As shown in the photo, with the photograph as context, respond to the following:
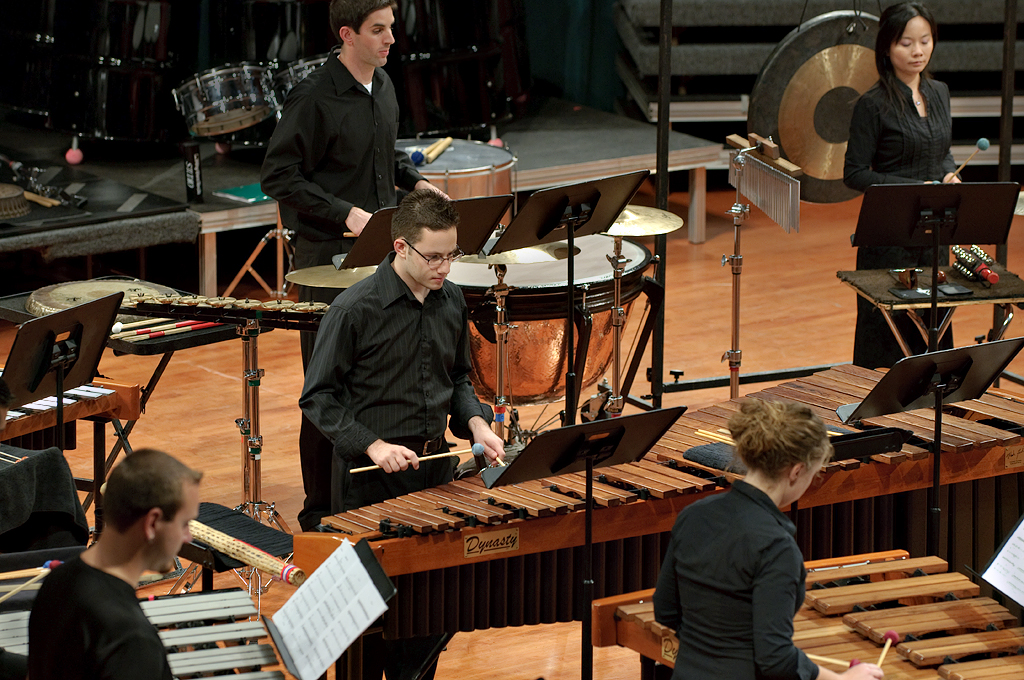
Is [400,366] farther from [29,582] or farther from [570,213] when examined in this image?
[29,582]

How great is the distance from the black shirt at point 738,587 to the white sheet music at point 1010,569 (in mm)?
641

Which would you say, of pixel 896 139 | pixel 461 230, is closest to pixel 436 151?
pixel 896 139

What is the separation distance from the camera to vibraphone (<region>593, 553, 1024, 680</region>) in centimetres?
311

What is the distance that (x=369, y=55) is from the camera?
489 centimetres

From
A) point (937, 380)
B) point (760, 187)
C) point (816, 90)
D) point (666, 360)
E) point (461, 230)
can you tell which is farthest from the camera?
point (666, 360)

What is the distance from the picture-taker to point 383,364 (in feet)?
12.5

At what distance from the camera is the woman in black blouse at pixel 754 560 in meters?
2.76

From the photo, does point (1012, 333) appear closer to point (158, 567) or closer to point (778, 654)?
point (778, 654)

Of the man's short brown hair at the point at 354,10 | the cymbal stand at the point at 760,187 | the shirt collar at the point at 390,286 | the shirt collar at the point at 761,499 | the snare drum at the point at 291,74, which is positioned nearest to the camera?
the shirt collar at the point at 761,499

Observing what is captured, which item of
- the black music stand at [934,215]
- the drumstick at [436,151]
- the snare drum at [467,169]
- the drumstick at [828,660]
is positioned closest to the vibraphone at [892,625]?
the drumstick at [828,660]

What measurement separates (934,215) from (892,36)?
1.02m

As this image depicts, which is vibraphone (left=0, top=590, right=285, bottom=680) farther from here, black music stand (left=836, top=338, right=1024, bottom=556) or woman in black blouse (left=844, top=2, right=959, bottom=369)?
woman in black blouse (left=844, top=2, right=959, bottom=369)

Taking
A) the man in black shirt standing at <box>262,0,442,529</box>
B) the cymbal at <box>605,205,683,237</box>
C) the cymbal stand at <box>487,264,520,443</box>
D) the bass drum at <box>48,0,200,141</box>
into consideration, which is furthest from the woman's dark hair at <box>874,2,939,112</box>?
the bass drum at <box>48,0,200,141</box>

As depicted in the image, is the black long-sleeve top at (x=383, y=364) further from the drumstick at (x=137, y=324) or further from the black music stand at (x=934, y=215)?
the black music stand at (x=934, y=215)
